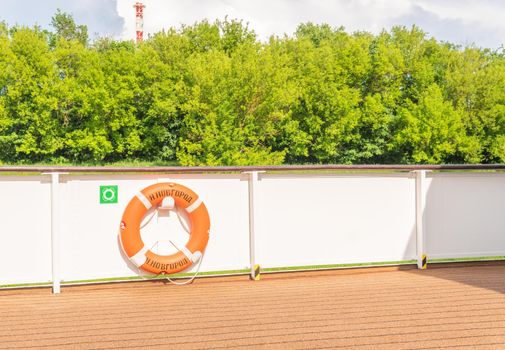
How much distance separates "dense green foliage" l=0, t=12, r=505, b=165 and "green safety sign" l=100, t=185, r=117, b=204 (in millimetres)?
19849

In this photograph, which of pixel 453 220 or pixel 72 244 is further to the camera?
pixel 453 220

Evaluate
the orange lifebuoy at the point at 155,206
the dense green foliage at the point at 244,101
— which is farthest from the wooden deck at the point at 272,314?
the dense green foliage at the point at 244,101

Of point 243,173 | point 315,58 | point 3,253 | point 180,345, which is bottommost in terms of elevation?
point 180,345

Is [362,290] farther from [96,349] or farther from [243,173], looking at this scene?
[96,349]

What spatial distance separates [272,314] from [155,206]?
141 cm

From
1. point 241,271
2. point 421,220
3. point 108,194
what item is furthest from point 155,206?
point 421,220

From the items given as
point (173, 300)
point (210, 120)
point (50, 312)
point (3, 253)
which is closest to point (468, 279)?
point (173, 300)

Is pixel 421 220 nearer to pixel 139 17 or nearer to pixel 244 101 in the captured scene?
pixel 244 101

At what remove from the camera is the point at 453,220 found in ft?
14.7

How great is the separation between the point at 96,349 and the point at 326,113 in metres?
25.2

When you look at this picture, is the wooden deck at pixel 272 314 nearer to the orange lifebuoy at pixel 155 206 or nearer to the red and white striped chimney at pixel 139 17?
the orange lifebuoy at pixel 155 206

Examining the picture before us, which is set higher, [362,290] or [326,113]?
[326,113]

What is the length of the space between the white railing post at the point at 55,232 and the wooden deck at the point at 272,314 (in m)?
0.12

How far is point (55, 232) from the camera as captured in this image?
369 centimetres
